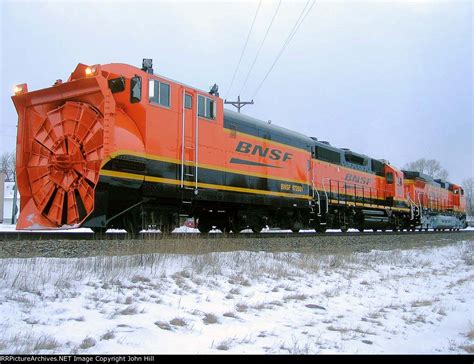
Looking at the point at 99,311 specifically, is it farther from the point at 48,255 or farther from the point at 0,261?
the point at 48,255

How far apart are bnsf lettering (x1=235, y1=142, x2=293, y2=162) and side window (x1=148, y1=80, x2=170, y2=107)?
3.00 metres

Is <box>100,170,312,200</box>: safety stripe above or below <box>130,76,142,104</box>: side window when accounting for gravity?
below

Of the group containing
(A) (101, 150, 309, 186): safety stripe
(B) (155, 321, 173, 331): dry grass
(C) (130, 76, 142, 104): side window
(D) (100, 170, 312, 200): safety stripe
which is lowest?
(B) (155, 321, 173, 331): dry grass

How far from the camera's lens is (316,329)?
4.97m

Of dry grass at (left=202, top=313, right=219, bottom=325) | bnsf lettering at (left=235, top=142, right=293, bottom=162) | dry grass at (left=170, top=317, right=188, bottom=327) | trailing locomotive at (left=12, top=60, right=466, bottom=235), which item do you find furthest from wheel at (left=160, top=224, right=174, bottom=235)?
dry grass at (left=170, top=317, right=188, bottom=327)

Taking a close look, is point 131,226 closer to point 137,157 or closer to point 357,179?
point 137,157

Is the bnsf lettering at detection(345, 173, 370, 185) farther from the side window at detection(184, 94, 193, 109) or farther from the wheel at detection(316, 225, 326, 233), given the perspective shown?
the side window at detection(184, 94, 193, 109)

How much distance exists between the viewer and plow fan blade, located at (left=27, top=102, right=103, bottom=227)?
→ 8.39 m

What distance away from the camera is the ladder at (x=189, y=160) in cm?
990

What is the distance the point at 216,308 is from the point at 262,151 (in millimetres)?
8557

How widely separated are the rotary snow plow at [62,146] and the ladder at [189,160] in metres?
2.11

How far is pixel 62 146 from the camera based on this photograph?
8883 mm

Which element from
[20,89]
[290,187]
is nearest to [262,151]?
[290,187]

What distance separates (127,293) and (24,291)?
1101mm
